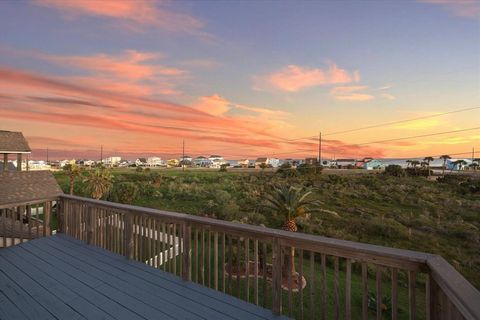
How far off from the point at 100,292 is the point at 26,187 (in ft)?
15.6

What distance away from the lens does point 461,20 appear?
450 inches

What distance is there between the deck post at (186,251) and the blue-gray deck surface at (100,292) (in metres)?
0.11

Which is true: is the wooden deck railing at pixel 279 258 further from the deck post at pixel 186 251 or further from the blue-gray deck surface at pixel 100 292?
the blue-gray deck surface at pixel 100 292

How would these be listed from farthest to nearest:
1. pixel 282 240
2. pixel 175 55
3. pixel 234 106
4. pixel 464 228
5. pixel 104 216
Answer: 1. pixel 234 106
2. pixel 464 228
3. pixel 175 55
4. pixel 104 216
5. pixel 282 240

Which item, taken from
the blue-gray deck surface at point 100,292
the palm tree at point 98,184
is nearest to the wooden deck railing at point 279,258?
the blue-gray deck surface at point 100,292

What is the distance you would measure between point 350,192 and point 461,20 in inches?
671

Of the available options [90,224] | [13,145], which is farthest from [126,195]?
[90,224]

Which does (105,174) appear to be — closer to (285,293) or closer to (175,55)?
(175,55)

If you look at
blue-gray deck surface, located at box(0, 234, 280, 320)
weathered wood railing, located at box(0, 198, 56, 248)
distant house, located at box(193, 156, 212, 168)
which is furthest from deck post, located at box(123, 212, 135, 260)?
distant house, located at box(193, 156, 212, 168)

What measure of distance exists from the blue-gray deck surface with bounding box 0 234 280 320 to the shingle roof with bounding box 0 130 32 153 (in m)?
16.8

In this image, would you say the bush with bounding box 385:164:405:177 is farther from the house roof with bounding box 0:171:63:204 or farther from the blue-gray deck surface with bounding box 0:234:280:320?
the blue-gray deck surface with bounding box 0:234:280:320

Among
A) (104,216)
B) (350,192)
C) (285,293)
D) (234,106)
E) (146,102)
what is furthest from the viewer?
(350,192)

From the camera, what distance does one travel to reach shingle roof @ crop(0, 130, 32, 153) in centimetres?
1783

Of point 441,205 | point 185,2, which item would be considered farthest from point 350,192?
point 185,2
